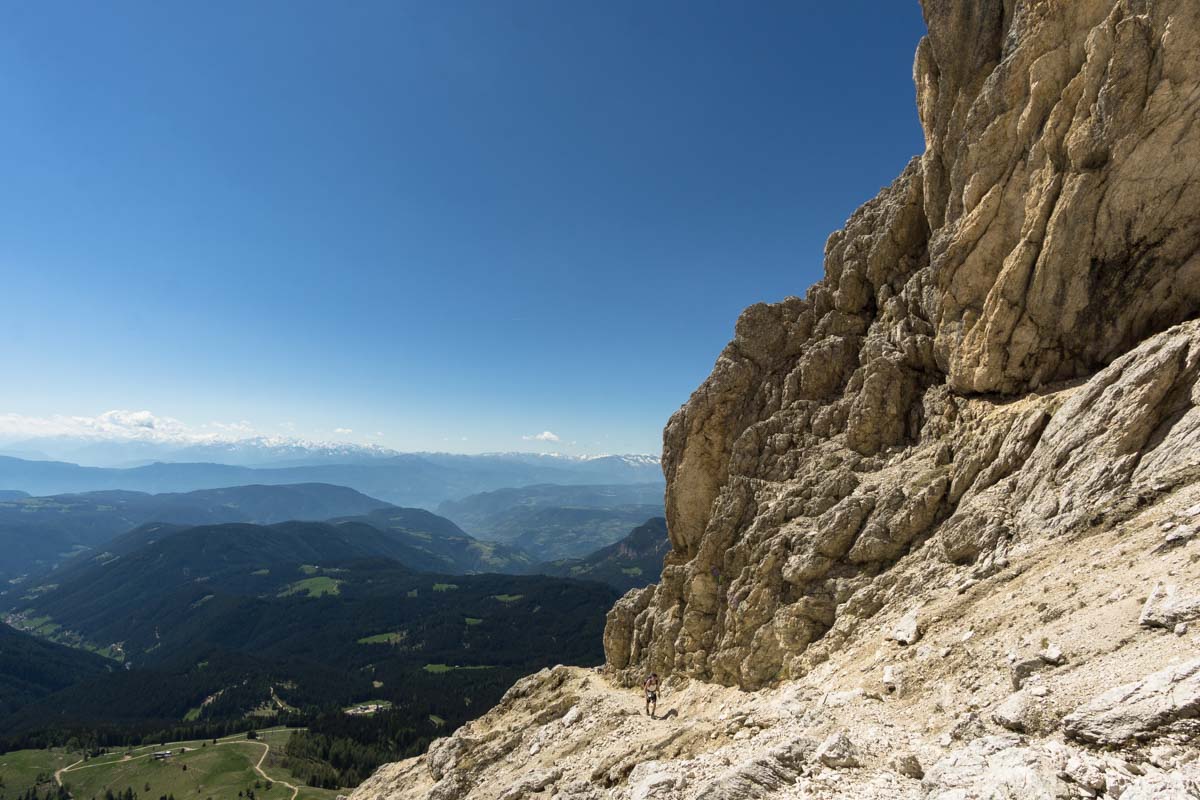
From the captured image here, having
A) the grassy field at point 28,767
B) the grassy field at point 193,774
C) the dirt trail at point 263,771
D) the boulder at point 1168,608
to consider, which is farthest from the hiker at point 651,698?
the grassy field at point 28,767

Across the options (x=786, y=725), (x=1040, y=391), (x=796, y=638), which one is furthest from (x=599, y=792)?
(x=1040, y=391)

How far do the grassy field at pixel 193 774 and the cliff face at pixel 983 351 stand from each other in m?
177

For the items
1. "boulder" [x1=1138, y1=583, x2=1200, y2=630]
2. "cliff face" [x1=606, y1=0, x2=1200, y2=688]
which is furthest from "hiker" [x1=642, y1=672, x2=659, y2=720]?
"boulder" [x1=1138, y1=583, x2=1200, y2=630]

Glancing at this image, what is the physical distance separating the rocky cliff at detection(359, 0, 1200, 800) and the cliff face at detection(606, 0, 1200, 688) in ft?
0.42

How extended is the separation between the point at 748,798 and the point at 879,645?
406 inches

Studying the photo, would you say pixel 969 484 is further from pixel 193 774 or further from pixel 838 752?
pixel 193 774

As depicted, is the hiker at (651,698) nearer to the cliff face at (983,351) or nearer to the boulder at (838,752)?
the cliff face at (983,351)

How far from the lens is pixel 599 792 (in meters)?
23.5

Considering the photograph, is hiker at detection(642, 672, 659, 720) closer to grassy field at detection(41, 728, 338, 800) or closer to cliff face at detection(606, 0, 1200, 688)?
cliff face at detection(606, 0, 1200, 688)

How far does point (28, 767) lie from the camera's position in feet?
601

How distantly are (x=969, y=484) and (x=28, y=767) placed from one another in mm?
293960

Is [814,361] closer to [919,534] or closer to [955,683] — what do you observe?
[919,534]

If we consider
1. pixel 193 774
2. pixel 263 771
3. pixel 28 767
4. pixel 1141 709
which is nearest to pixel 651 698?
pixel 1141 709

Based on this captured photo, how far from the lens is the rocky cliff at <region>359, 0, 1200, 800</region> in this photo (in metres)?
14.9
